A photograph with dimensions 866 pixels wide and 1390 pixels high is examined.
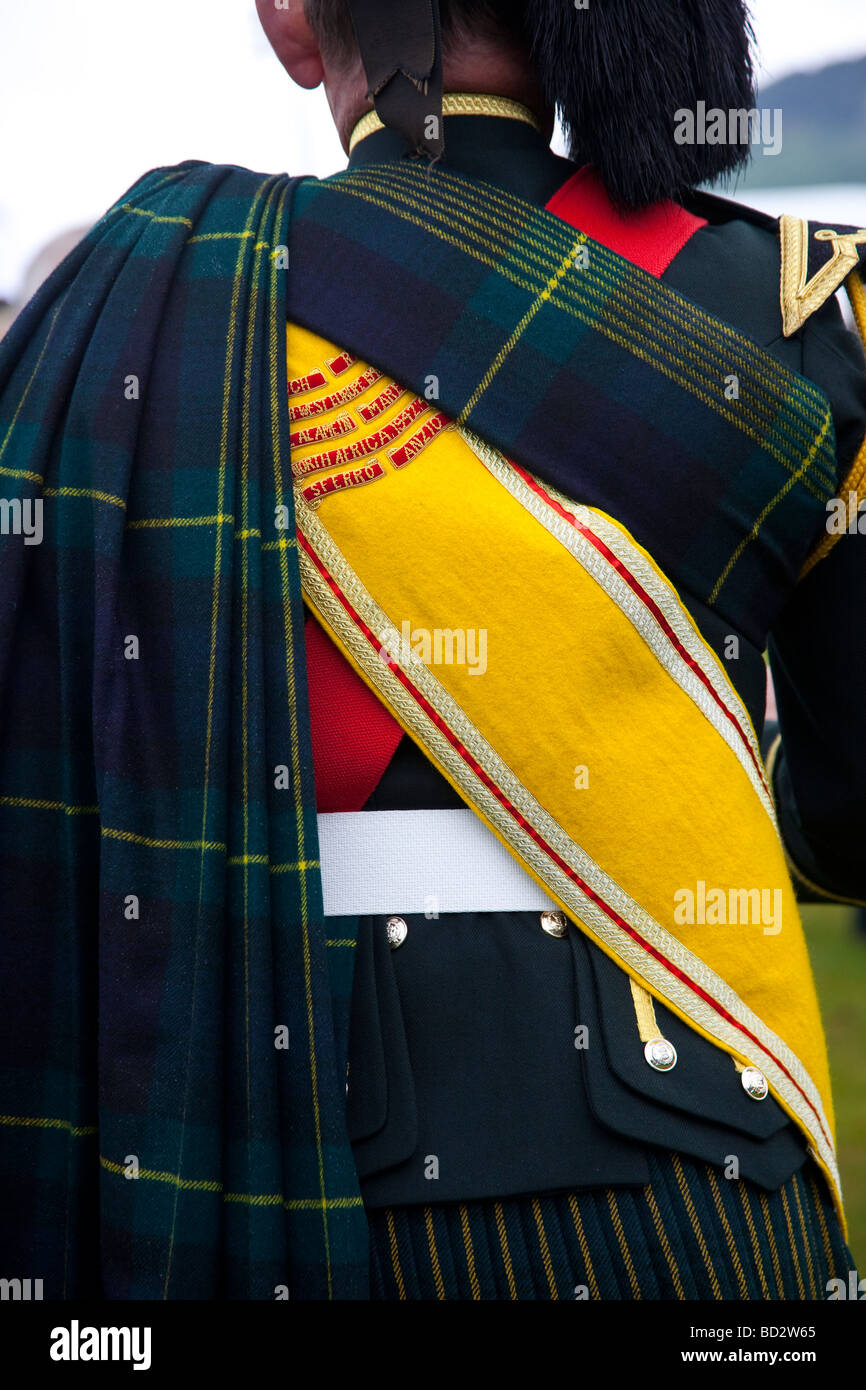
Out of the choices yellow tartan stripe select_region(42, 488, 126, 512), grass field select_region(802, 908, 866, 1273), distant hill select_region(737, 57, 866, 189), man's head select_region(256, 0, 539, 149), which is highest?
distant hill select_region(737, 57, 866, 189)

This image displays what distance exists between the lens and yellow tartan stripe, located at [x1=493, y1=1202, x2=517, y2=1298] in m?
1.18

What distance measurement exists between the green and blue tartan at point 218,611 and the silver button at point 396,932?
7cm

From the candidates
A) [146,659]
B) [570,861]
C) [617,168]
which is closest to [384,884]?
[570,861]

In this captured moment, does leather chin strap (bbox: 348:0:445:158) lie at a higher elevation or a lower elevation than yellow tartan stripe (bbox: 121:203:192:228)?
higher

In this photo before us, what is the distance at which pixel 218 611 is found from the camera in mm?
1253

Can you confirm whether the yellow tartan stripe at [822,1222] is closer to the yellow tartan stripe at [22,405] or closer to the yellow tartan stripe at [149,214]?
the yellow tartan stripe at [22,405]

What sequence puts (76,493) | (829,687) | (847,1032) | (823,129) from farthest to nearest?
(847,1032)
(823,129)
(829,687)
(76,493)

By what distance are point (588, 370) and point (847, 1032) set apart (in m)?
5.70

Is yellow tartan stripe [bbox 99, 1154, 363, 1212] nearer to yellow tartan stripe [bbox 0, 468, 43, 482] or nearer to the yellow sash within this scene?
the yellow sash

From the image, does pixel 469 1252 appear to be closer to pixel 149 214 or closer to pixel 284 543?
pixel 284 543

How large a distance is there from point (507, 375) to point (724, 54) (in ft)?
1.54

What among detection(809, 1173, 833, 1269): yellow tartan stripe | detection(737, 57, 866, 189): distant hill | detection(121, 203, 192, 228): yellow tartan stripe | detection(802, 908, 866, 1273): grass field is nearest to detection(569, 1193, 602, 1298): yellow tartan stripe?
detection(809, 1173, 833, 1269): yellow tartan stripe

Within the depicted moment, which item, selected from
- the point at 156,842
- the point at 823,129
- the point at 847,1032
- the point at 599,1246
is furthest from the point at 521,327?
the point at 847,1032

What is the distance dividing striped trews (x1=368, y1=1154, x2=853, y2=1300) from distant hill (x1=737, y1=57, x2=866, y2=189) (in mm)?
4929
